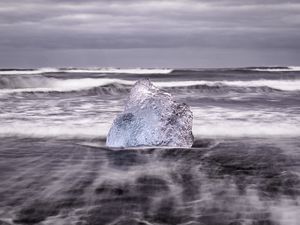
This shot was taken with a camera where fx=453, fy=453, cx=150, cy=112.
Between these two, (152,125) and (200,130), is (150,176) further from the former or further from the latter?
(200,130)

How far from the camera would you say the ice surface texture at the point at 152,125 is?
6.22 metres

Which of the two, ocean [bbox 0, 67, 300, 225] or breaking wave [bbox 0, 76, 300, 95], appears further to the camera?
breaking wave [bbox 0, 76, 300, 95]

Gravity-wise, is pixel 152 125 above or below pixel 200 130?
above

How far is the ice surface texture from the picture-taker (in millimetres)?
6219

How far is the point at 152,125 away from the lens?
244 inches

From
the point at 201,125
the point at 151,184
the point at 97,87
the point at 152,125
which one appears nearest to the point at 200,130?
the point at 201,125

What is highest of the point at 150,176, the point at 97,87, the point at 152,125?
the point at 152,125

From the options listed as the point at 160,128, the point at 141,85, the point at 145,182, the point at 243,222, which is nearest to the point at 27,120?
the point at 141,85

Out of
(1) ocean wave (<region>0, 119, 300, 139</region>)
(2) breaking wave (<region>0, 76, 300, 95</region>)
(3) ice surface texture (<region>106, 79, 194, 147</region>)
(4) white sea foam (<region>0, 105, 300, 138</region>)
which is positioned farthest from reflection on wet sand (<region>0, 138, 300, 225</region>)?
(2) breaking wave (<region>0, 76, 300, 95</region>)

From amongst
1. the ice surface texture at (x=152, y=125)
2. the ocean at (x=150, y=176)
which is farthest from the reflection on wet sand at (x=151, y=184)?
the ice surface texture at (x=152, y=125)

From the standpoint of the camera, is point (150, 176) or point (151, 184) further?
point (150, 176)

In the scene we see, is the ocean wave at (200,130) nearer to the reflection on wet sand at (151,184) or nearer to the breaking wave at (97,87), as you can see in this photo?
the reflection on wet sand at (151,184)

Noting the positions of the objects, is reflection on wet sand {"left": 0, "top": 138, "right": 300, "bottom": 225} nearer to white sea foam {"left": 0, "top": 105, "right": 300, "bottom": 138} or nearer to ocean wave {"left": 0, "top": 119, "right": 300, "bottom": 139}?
ocean wave {"left": 0, "top": 119, "right": 300, "bottom": 139}

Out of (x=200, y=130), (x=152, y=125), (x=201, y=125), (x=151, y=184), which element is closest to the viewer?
(x=151, y=184)
